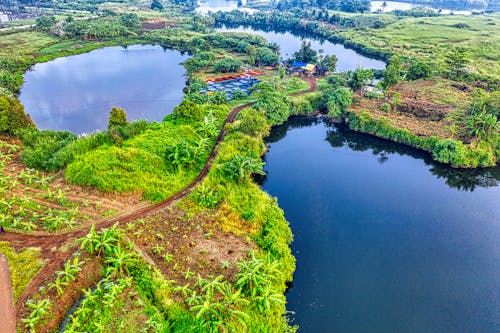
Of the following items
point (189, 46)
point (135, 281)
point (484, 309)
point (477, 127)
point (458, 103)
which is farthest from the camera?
point (189, 46)

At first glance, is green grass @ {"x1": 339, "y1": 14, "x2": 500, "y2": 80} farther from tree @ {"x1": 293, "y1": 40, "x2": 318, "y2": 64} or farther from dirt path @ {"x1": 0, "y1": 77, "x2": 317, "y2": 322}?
dirt path @ {"x1": 0, "y1": 77, "x2": 317, "y2": 322}

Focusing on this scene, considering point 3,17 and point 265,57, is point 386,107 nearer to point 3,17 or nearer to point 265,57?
point 265,57

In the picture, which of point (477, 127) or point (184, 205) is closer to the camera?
point (184, 205)

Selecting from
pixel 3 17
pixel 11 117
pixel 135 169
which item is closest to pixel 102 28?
pixel 3 17

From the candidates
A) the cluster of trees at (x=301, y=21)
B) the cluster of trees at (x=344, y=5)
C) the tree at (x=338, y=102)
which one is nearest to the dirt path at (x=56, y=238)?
the tree at (x=338, y=102)

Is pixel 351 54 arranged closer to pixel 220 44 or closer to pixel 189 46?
pixel 220 44

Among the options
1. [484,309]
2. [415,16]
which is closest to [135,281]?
[484,309]
